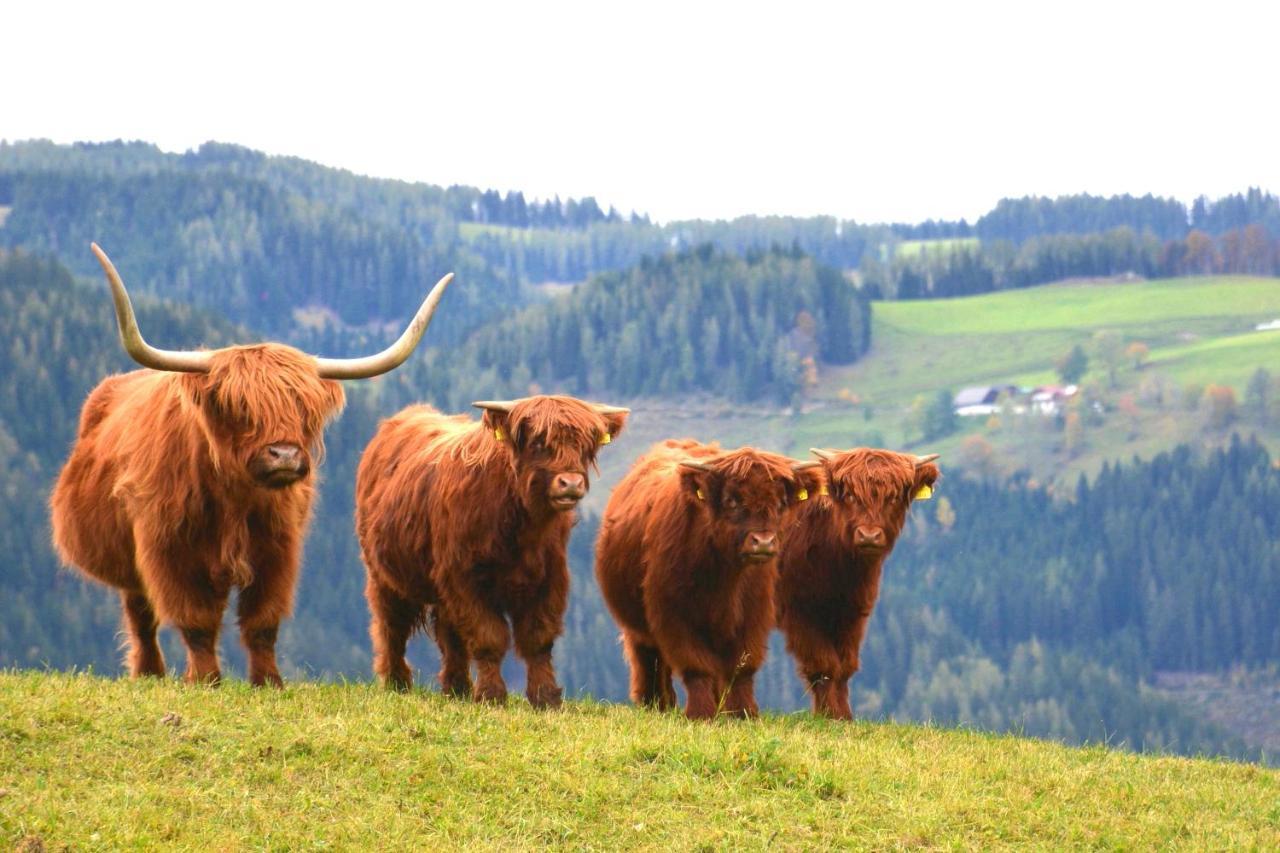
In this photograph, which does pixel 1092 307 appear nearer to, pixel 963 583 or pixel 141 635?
pixel 963 583

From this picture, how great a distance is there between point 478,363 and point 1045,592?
2583 inches

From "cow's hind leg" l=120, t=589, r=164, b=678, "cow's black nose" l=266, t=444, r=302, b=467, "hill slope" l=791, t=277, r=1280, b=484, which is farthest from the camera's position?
A: "hill slope" l=791, t=277, r=1280, b=484

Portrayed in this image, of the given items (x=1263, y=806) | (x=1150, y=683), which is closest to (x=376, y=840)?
(x=1263, y=806)

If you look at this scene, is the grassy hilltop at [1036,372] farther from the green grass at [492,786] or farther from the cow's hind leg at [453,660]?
the green grass at [492,786]

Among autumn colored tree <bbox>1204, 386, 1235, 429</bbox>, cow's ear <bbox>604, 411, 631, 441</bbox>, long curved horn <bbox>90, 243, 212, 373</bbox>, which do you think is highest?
long curved horn <bbox>90, 243, 212, 373</bbox>

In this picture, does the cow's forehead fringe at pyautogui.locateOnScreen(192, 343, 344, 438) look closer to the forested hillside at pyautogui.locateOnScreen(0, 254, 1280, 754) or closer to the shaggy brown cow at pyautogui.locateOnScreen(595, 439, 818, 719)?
the shaggy brown cow at pyautogui.locateOnScreen(595, 439, 818, 719)

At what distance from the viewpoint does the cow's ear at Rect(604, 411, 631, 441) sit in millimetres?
10883

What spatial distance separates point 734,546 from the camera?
1105cm

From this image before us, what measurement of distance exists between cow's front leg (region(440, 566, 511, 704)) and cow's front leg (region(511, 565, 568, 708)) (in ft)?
0.34

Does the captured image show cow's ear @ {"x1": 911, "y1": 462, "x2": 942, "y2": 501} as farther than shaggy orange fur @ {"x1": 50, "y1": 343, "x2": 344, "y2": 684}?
Yes

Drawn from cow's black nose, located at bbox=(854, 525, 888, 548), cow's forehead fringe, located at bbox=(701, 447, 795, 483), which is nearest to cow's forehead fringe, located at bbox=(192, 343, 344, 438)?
cow's forehead fringe, located at bbox=(701, 447, 795, 483)

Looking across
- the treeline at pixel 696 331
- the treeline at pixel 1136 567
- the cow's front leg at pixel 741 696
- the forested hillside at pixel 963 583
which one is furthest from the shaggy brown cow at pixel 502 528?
the treeline at pixel 696 331

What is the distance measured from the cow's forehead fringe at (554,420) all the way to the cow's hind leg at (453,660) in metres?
1.49

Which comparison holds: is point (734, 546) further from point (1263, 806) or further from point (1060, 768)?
point (1263, 806)
